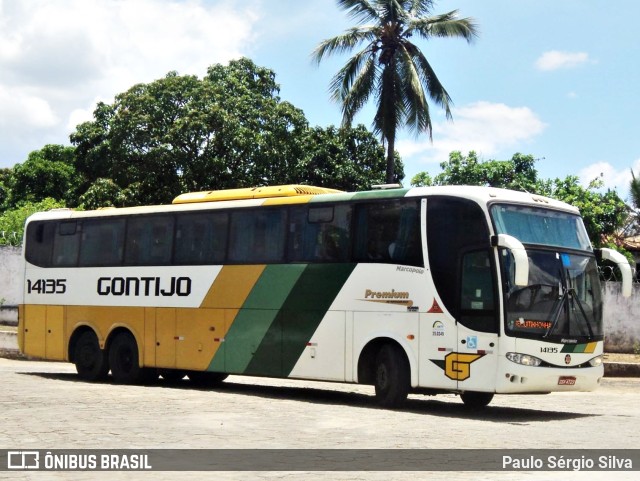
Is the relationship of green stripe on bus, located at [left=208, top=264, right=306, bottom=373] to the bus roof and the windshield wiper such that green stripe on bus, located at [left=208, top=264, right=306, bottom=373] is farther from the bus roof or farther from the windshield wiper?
the windshield wiper

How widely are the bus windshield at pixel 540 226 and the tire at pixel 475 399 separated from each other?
2.84 m

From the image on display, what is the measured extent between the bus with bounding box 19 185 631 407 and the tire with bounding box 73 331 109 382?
0.04 metres

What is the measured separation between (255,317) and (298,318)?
0.98m

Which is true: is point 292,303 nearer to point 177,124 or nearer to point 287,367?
point 287,367

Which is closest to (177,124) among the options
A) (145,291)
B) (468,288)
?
(145,291)

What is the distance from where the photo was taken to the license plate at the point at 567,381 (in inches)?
585

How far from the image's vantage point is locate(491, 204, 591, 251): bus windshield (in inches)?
591

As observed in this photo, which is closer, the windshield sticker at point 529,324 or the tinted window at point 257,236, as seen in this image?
the windshield sticker at point 529,324

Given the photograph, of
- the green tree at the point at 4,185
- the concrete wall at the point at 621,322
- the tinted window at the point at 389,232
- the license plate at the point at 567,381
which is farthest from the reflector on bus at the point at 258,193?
the green tree at the point at 4,185

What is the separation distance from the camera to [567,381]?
14930 millimetres

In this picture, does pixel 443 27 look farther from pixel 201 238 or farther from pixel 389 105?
pixel 201 238

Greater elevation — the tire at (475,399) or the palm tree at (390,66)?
the palm tree at (390,66)

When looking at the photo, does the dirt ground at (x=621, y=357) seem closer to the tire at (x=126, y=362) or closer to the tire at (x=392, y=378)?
the tire at (x=392, y=378)

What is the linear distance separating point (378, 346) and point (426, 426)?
11.0 ft
